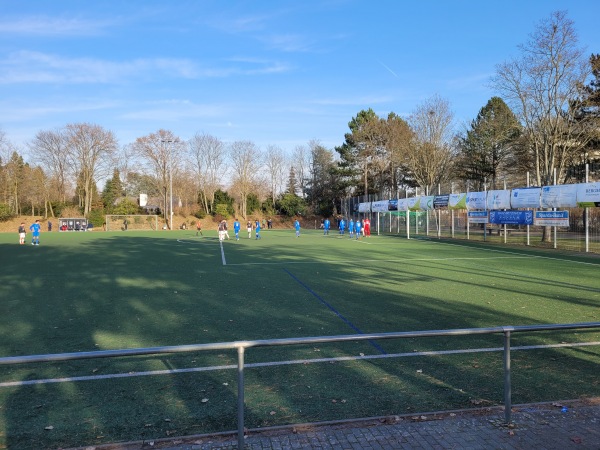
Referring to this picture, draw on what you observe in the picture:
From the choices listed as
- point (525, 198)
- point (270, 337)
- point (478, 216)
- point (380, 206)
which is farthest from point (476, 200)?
point (270, 337)

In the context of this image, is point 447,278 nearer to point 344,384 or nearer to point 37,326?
point 344,384

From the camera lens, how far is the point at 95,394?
5.20 meters

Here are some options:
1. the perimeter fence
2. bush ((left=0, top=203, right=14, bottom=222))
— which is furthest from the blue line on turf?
bush ((left=0, top=203, right=14, bottom=222))

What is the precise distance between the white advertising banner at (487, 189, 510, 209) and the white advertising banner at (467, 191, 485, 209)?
586 millimetres

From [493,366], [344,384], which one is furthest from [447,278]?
[344,384]

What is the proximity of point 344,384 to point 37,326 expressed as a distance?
20.5 feet

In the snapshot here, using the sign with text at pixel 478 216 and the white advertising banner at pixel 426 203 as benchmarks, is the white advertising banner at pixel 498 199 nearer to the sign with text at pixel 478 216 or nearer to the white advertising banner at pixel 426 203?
the sign with text at pixel 478 216

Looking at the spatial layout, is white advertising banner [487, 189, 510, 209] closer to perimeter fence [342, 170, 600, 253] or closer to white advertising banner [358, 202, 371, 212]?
perimeter fence [342, 170, 600, 253]

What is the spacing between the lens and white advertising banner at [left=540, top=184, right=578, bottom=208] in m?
22.8

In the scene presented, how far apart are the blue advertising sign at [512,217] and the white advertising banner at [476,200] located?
3.27 ft

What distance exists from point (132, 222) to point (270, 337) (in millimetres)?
65940

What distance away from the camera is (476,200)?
99.7 feet

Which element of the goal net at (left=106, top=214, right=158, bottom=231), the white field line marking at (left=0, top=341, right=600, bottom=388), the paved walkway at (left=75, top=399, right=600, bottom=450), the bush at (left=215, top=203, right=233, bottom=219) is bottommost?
the white field line marking at (left=0, top=341, right=600, bottom=388)

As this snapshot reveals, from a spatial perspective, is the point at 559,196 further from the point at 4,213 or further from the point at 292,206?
the point at 4,213
